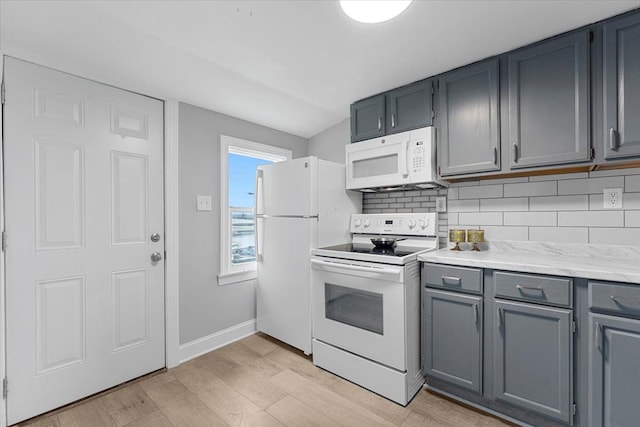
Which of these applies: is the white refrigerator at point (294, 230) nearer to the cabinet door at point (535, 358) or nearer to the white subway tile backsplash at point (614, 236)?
the cabinet door at point (535, 358)

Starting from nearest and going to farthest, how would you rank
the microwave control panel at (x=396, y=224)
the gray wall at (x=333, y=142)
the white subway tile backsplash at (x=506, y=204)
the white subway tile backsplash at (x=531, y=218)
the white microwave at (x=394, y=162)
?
the white subway tile backsplash at (x=531, y=218), the white subway tile backsplash at (x=506, y=204), the white microwave at (x=394, y=162), the microwave control panel at (x=396, y=224), the gray wall at (x=333, y=142)

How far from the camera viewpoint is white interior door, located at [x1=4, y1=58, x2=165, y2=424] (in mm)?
1650

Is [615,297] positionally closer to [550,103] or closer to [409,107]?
[550,103]

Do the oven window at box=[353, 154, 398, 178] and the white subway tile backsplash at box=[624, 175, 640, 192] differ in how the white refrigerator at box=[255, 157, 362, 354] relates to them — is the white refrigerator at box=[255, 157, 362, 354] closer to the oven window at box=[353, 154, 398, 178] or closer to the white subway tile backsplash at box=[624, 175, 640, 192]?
the oven window at box=[353, 154, 398, 178]

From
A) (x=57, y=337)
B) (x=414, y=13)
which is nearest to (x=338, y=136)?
(x=414, y=13)

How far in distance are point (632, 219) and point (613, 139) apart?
528 millimetres

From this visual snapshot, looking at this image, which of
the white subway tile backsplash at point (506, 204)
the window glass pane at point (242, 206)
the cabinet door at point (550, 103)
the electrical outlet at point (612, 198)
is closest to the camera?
the cabinet door at point (550, 103)

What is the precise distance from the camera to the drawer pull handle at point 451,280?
5.77ft

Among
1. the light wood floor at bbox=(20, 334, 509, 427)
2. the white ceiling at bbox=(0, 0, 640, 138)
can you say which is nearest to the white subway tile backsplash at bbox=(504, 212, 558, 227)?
the white ceiling at bbox=(0, 0, 640, 138)

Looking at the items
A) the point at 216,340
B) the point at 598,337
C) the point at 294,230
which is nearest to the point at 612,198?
the point at 598,337

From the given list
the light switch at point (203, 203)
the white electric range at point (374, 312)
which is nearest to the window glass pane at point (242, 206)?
the light switch at point (203, 203)

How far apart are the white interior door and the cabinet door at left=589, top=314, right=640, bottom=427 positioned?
2.73m

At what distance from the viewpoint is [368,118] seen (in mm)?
2492

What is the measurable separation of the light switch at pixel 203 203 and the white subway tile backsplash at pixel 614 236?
2.82 meters
